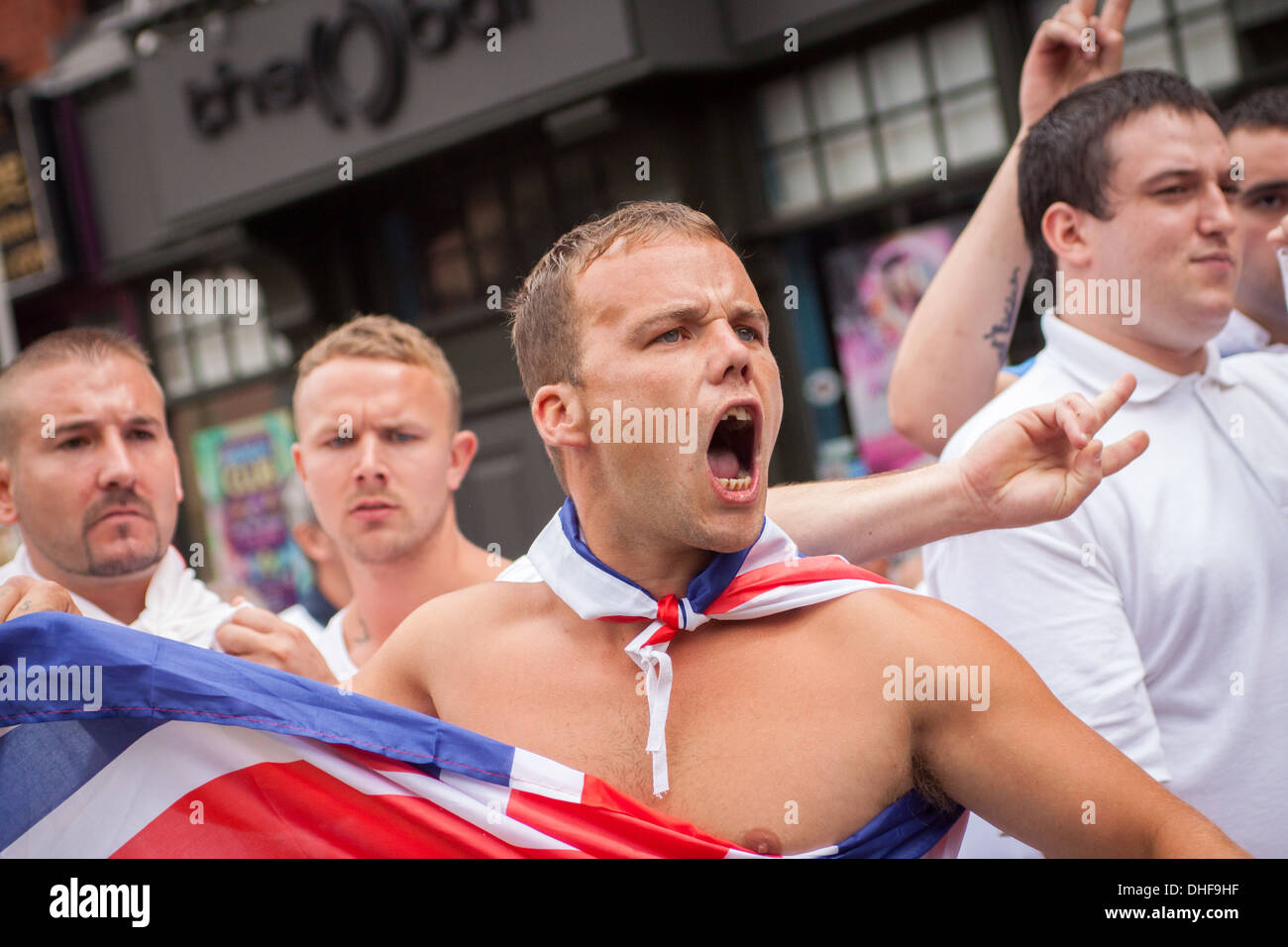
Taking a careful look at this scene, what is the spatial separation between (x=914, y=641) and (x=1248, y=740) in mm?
855

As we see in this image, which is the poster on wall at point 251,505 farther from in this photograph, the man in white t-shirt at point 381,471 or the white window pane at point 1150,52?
the white window pane at point 1150,52

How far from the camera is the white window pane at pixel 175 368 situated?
9156mm

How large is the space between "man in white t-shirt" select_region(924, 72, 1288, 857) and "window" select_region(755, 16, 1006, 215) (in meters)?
3.97

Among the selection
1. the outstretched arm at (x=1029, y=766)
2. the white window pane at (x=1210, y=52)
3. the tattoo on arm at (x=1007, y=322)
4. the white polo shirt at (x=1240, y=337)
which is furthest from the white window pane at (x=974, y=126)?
the outstretched arm at (x=1029, y=766)

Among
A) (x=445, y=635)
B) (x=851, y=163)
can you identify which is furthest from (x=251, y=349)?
(x=445, y=635)

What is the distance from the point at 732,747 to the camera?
188 centimetres

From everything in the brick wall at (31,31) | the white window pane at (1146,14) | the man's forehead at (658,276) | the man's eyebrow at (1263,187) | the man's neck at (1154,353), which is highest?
the brick wall at (31,31)

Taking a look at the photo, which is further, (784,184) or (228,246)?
(228,246)

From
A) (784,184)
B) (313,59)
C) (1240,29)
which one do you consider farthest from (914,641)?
(313,59)

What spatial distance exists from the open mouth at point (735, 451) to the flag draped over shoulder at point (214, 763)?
53cm

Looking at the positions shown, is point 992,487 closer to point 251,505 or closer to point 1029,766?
point 1029,766

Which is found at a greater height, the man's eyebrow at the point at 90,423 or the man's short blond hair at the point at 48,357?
the man's short blond hair at the point at 48,357

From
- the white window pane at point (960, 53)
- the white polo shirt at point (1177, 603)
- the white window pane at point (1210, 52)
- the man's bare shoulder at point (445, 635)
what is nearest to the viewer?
the man's bare shoulder at point (445, 635)
